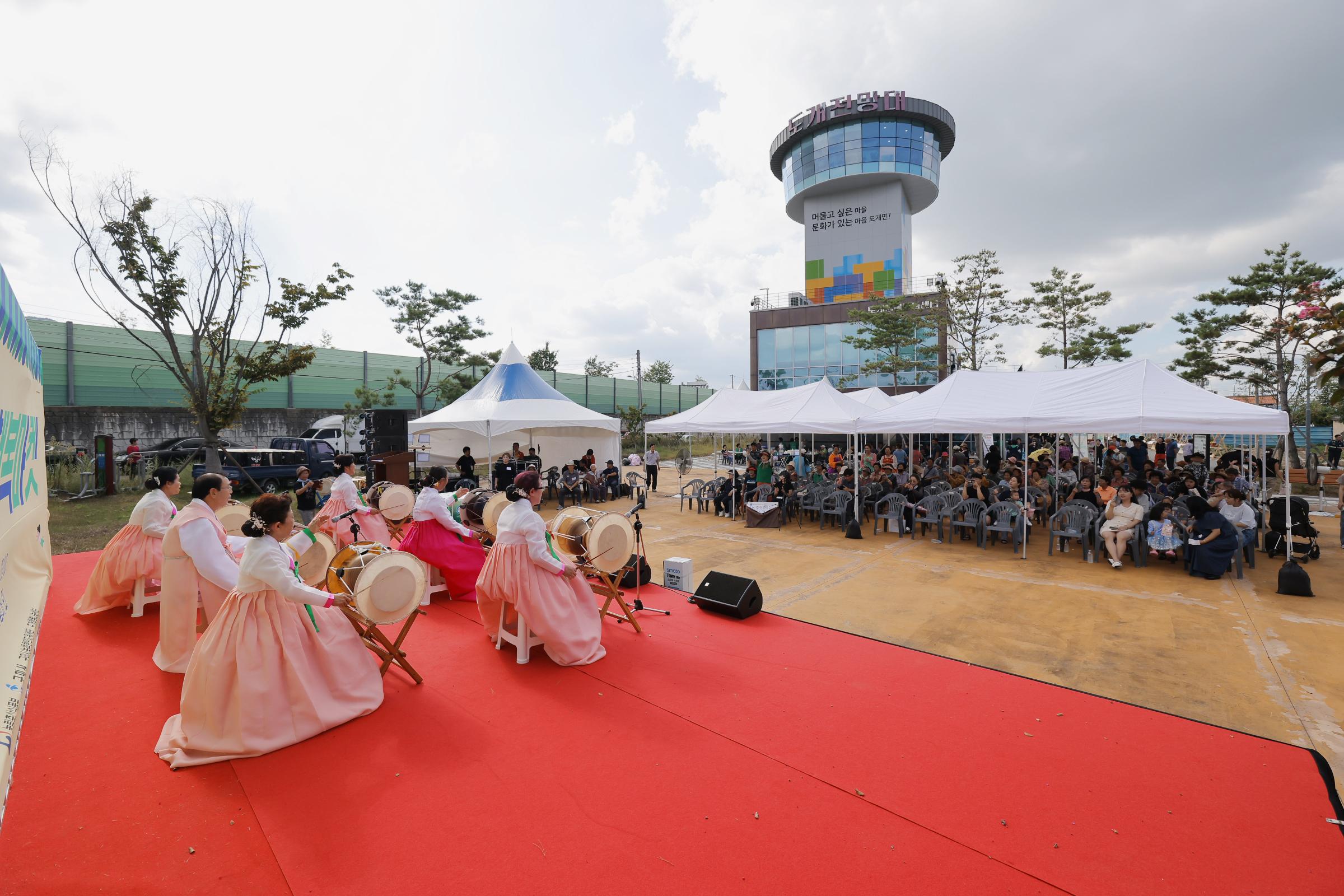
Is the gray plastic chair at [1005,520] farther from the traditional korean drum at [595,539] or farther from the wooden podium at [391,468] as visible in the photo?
the wooden podium at [391,468]

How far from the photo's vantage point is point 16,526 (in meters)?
3.32

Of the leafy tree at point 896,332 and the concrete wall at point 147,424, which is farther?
the leafy tree at point 896,332

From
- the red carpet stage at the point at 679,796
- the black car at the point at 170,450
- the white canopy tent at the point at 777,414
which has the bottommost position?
the red carpet stage at the point at 679,796

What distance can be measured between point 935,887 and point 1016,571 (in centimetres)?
629

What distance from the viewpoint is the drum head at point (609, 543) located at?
5156 millimetres

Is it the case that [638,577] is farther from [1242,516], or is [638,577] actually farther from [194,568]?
[1242,516]

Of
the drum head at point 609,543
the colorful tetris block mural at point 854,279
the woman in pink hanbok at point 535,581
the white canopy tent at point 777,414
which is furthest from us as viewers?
the colorful tetris block mural at point 854,279

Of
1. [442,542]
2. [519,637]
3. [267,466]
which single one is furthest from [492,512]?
[267,466]

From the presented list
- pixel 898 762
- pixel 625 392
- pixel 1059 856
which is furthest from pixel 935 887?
pixel 625 392

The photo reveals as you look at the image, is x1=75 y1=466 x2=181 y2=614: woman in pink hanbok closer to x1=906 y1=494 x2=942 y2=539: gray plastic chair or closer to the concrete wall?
x1=906 y1=494 x2=942 y2=539: gray plastic chair

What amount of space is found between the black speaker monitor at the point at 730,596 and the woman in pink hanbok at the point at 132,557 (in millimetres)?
5075

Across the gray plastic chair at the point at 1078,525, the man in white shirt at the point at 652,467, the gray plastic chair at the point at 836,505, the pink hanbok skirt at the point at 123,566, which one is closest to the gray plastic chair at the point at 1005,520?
the gray plastic chair at the point at 1078,525

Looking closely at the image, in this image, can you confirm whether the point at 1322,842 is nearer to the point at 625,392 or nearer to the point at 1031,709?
the point at 1031,709

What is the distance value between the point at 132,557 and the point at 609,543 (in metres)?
4.70
